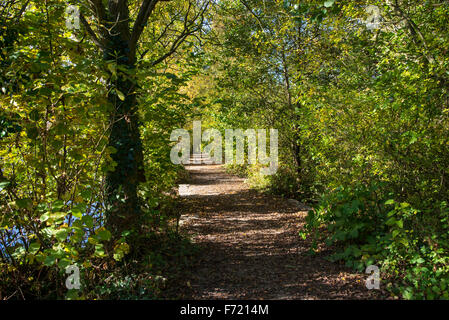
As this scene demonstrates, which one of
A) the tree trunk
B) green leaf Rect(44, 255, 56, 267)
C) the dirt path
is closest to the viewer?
green leaf Rect(44, 255, 56, 267)

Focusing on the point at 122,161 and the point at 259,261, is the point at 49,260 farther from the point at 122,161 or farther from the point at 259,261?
the point at 259,261

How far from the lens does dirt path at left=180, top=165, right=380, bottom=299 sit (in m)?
3.39

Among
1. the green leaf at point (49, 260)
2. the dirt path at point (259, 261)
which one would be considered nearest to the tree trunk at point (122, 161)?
the dirt path at point (259, 261)

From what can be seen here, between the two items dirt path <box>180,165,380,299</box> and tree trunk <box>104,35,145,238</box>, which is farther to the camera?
tree trunk <box>104,35,145,238</box>

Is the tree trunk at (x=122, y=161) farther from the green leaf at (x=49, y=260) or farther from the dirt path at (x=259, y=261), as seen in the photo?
the green leaf at (x=49, y=260)

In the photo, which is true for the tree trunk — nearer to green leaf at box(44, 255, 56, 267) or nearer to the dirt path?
the dirt path

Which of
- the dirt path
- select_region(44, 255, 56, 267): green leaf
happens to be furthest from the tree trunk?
select_region(44, 255, 56, 267): green leaf

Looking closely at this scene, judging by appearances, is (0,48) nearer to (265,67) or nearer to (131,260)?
(131,260)

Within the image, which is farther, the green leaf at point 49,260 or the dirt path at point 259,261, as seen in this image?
the dirt path at point 259,261

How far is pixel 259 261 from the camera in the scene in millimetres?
4352

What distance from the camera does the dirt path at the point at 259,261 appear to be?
3.39 meters

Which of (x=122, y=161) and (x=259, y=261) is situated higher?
(x=122, y=161)

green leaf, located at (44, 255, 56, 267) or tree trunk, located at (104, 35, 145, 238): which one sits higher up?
tree trunk, located at (104, 35, 145, 238)

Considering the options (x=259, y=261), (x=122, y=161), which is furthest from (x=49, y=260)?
(x=259, y=261)
